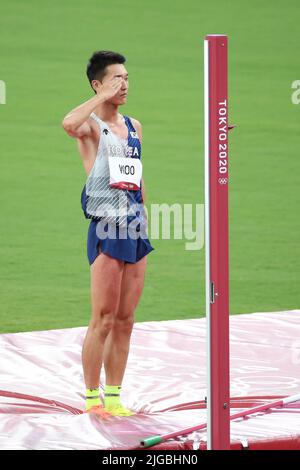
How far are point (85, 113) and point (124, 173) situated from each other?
0.38m

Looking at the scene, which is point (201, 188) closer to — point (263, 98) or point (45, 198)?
point (45, 198)

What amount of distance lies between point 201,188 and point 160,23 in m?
4.25

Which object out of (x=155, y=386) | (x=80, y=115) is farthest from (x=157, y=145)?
(x=80, y=115)

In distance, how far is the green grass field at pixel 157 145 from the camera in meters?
9.17

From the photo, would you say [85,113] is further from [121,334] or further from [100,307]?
[121,334]

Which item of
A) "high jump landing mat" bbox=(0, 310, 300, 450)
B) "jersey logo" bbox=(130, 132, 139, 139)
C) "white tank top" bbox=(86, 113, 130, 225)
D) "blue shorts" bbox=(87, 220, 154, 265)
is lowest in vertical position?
"high jump landing mat" bbox=(0, 310, 300, 450)

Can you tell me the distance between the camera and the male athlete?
5848 millimetres

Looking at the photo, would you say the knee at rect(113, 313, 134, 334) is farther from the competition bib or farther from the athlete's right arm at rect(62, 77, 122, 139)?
the athlete's right arm at rect(62, 77, 122, 139)

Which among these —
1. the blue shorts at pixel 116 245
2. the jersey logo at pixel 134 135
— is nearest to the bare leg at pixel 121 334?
the blue shorts at pixel 116 245

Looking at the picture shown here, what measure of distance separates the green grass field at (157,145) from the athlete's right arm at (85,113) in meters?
2.74

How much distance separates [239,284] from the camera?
9281mm

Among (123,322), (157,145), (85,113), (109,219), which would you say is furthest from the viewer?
(157,145)

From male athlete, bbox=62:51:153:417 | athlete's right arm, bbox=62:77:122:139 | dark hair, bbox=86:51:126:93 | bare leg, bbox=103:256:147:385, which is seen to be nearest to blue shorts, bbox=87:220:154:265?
male athlete, bbox=62:51:153:417

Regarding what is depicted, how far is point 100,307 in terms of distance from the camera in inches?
232
